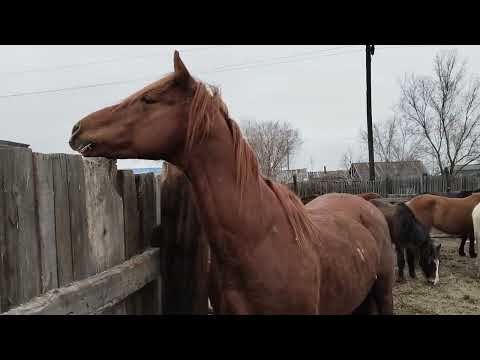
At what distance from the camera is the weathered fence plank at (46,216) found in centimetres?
140

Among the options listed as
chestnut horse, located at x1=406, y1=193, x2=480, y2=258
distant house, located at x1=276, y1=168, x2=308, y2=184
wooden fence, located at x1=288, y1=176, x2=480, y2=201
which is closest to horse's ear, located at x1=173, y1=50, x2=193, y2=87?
chestnut horse, located at x1=406, y1=193, x2=480, y2=258

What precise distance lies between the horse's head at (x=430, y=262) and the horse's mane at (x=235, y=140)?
21.2ft

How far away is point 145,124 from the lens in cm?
179

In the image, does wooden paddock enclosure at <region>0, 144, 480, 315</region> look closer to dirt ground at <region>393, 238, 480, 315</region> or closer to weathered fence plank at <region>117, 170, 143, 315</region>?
weathered fence plank at <region>117, 170, 143, 315</region>

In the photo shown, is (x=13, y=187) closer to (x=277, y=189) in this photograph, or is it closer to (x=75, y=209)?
(x=75, y=209)

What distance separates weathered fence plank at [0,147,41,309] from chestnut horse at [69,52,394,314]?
1.43 ft

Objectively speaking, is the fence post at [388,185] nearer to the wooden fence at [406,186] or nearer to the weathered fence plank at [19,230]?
the wooden fence at [406,186]

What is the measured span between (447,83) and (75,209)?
935 inches

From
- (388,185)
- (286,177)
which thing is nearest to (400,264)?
(388,185)

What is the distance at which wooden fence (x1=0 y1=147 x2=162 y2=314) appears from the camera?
4.09 ft

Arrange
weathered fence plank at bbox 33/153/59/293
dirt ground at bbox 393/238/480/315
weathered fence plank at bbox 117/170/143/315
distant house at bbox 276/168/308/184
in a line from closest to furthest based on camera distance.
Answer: weathered fence plank at bbox 33/153/59/293, weathered fence plank at bbox 117/170/143/315, dirt ground at bbox 393/238/480/315, distant house at bbox 276/168/308/184

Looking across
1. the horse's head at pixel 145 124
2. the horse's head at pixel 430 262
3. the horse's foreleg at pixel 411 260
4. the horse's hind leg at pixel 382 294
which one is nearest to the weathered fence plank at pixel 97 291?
the horse's head at pixel 145 124

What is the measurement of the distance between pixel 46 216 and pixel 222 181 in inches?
32.8

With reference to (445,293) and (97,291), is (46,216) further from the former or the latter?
(445,293)
